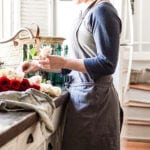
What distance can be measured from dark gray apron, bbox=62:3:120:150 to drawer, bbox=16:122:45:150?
0.28 m

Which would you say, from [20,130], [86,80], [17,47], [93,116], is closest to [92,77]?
[86,80]

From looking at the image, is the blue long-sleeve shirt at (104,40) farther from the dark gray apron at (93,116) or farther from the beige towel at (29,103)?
the beige towel at (29,103)

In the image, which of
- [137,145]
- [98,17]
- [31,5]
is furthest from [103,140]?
[137,145]

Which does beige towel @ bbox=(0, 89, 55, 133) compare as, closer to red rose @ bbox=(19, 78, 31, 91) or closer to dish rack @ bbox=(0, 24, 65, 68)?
red rose @ bbox=(19, 78, 31, 91)

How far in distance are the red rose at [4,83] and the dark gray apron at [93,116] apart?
1.10ft

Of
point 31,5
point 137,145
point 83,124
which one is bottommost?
point 137,145

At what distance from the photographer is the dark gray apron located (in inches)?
64.4

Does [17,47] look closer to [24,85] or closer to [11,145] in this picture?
[24,85]

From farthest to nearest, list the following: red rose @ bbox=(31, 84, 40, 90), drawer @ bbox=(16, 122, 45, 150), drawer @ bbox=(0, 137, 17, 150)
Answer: red rose @ bbox=(31, 84, 40, 90) < drawer @ bbox=(16, 122, 45, 150) < drawer @ bbox=(0, 137, 17, 150)

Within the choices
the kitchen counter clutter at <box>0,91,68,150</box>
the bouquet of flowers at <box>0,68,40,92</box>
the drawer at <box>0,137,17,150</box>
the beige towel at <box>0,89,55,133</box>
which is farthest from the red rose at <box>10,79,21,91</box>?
the drawer at <box>0,137,17,150</box>

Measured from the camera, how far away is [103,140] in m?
1.65

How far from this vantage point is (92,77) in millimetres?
1585

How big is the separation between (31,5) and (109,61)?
4.93 ft

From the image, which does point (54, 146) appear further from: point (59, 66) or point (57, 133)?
point (59, 66)
